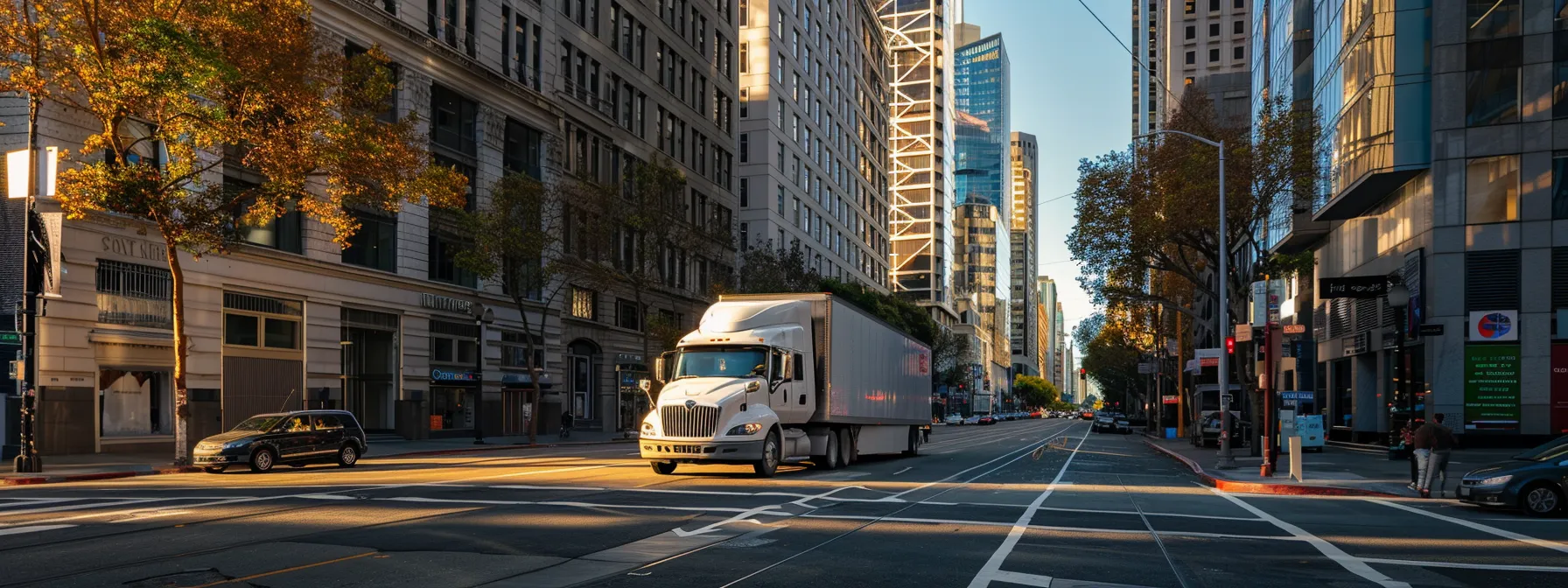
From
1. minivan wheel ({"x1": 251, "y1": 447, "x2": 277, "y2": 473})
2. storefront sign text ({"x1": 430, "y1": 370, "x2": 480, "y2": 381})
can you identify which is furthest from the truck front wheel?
storefront sign text ({"x1": 430, "y1": 370, "x2": 480, "y2": 381})

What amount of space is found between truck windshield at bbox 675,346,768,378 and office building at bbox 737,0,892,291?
4957 centimetres

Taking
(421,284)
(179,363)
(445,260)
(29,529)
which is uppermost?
(445,260)

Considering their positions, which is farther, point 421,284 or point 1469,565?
point 421,284

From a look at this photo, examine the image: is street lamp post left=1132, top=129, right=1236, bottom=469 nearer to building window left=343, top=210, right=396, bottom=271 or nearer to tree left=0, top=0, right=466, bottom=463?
tree left=0, top=0, right=466, bottom=463

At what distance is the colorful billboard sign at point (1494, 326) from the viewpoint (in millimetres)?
41438

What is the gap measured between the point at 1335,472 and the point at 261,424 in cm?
2742

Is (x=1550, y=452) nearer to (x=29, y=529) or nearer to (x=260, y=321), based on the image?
(x=29, y=529)

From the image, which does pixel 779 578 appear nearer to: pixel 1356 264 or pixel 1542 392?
pixel 1542 392

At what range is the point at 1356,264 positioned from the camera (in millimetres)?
52719

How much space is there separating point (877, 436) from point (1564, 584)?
71.8 feet

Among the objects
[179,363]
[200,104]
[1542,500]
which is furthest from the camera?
[179,363]

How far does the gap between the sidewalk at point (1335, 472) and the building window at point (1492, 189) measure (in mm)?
8398

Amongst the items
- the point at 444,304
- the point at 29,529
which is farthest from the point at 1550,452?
the point at 444,304

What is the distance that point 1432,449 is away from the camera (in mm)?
→ 23281
